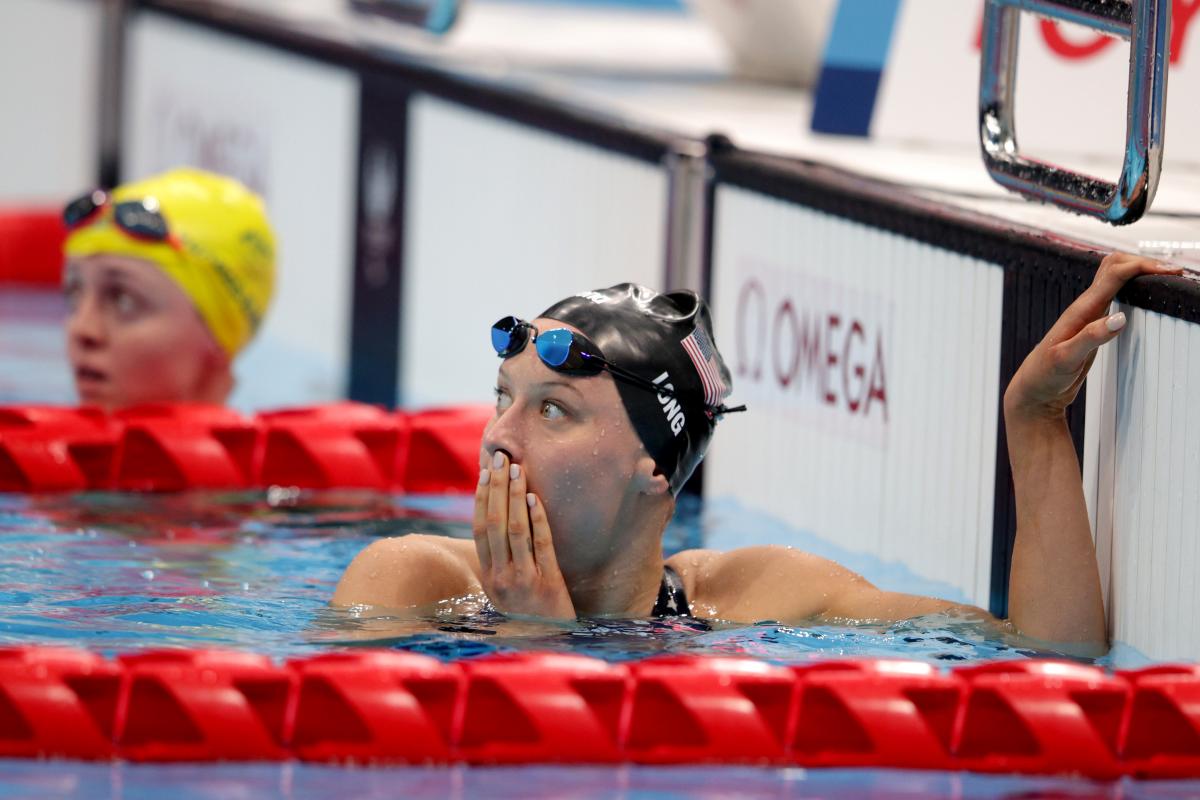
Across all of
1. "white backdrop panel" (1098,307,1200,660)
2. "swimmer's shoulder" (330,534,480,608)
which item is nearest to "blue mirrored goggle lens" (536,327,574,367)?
"swimmer's shoulder" (330,534,480,608)

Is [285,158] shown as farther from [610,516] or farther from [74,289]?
[610,516]

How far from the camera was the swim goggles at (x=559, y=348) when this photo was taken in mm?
3727

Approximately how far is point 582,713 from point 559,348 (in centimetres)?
71

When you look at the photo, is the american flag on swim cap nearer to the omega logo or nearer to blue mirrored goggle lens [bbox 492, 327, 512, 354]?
blue mirrored goggle lens [bbox 492, 327, 512, 354]

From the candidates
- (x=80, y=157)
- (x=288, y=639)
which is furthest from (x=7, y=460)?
(x=80, y=157)

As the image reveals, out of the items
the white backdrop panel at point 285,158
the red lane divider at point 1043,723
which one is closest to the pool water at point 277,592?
the red lane divider at point 1043,723

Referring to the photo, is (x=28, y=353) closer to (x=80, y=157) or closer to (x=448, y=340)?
(x=448, y=340)

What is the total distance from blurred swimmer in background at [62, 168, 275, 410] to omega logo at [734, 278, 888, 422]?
53.2 inches

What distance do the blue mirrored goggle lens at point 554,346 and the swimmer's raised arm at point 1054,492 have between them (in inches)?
30.2

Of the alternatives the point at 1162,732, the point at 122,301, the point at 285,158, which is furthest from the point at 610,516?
the point at 285,158

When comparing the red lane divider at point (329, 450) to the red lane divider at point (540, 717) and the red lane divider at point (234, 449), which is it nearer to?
the red lane divider at point (234, 449)

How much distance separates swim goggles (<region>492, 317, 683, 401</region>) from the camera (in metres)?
3.73

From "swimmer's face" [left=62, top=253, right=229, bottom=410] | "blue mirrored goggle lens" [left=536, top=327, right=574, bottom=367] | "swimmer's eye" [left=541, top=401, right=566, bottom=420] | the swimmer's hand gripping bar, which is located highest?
the swimmer's hand gripping bar

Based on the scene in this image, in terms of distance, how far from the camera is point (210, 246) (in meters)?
5.88
